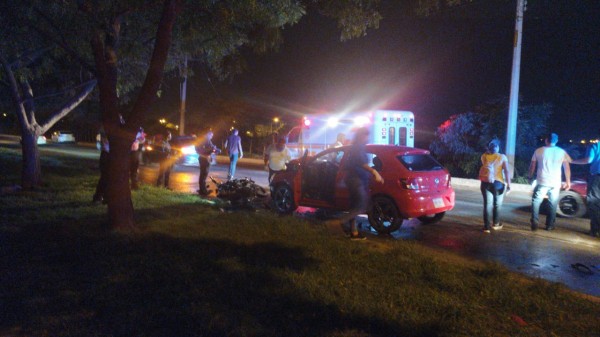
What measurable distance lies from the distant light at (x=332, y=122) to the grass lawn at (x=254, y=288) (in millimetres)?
9562

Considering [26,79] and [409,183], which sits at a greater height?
[26,79]

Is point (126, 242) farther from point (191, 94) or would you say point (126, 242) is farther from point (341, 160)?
point (191, 94)

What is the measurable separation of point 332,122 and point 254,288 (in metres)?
12.6

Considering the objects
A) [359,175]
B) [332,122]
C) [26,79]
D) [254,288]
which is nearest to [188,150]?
[332,122]

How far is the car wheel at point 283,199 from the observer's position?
10070 millimetres

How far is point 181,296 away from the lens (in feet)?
15.5

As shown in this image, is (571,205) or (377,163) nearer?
(377,163)

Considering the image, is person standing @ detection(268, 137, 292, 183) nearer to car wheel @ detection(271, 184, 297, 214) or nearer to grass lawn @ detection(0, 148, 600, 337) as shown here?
car wheel @ detection(271, 184, 297, 214)

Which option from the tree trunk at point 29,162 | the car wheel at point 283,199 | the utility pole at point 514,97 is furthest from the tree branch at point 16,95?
the utility pole at point 514,97

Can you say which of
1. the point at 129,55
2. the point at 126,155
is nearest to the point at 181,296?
the point at 126,155

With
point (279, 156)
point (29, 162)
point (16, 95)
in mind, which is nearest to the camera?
point (16, 95)

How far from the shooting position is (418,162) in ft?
27.9

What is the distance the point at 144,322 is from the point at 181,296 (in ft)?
1.92

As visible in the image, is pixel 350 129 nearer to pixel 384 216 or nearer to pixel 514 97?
pixel 514 97
